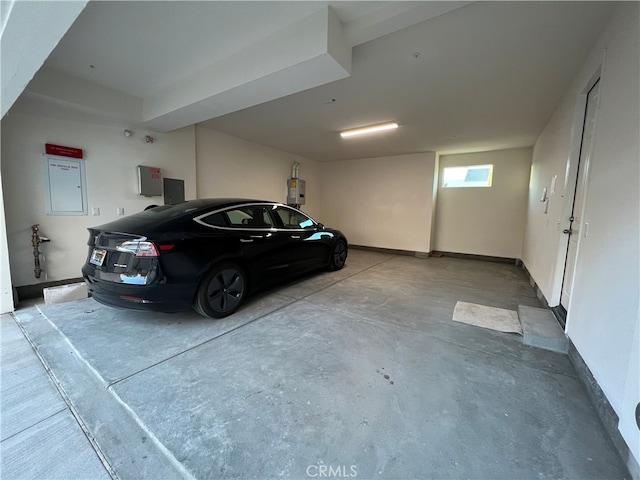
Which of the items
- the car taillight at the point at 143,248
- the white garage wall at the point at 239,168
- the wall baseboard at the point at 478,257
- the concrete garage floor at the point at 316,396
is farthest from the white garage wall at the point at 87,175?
the wall baseboard at the point at 478,257

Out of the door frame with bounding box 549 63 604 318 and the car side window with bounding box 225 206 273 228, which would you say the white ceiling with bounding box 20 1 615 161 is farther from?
the car side window with bounding box 225 206 273 228

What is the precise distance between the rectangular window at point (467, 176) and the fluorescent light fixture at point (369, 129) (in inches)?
119

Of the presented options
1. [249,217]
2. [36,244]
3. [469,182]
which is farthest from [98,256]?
[469,182]

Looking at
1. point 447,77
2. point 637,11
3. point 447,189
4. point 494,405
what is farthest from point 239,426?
point 447,189

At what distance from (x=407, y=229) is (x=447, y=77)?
4440 millimetres

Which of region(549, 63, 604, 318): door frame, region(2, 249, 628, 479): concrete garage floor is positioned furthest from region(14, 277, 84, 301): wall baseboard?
region(549, 63, 604, 318): door frame

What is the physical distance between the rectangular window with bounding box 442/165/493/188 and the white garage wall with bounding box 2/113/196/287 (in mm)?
6500

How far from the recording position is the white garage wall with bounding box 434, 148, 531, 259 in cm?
608

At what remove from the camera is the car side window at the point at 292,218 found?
3.74 meters

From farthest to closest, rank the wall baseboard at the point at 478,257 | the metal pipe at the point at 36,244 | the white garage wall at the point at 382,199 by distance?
the white garage wall at the point at 382,199 < the wall baseboard at the point at 478,257 < the metal pipe at the point at 36,244

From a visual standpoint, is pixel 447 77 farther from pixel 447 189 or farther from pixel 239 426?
pixel 447 189

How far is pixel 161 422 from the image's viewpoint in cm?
144

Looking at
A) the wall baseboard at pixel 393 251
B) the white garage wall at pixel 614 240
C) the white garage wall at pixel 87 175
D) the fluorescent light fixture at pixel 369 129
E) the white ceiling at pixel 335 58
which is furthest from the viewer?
the wall baseboard at pixel 393 251

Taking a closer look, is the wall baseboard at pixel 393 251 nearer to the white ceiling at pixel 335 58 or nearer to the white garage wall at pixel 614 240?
the white ceiling at pixel 335 58
